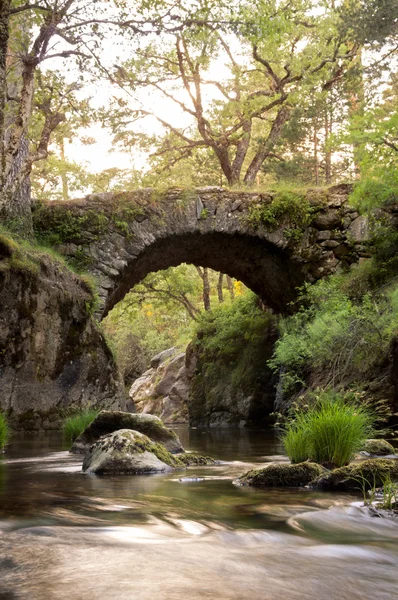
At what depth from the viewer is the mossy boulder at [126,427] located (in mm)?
6102

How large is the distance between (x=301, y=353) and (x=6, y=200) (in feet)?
20.1

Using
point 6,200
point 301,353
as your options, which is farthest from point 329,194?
point 6,200

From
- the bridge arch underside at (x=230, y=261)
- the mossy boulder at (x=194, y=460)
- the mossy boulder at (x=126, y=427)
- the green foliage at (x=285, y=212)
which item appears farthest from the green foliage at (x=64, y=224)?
the mossy boulder at (x=194, y=460)

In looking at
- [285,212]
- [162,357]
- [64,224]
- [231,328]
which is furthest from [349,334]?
[162,357]

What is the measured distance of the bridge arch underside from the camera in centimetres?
1443

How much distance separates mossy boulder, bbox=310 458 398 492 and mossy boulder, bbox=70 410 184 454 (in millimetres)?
2587

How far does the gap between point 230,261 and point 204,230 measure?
86.2 inches

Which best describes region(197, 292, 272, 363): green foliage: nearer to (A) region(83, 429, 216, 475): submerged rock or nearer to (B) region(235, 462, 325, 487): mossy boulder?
(A) region(83, 429, 216, 475): submerged rock

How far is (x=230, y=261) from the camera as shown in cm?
1598

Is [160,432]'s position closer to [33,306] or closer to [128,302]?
[33,306]

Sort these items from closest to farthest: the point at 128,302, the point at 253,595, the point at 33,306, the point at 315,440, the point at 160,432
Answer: the point at 253,595, the point at 315,440, the point at 160,432, the point at 33,306, the point at 128,302

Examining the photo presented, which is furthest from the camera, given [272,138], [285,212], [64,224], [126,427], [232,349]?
[232,349]

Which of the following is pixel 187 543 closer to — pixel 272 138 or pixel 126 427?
pixel 126 427

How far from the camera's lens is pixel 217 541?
241 cm
